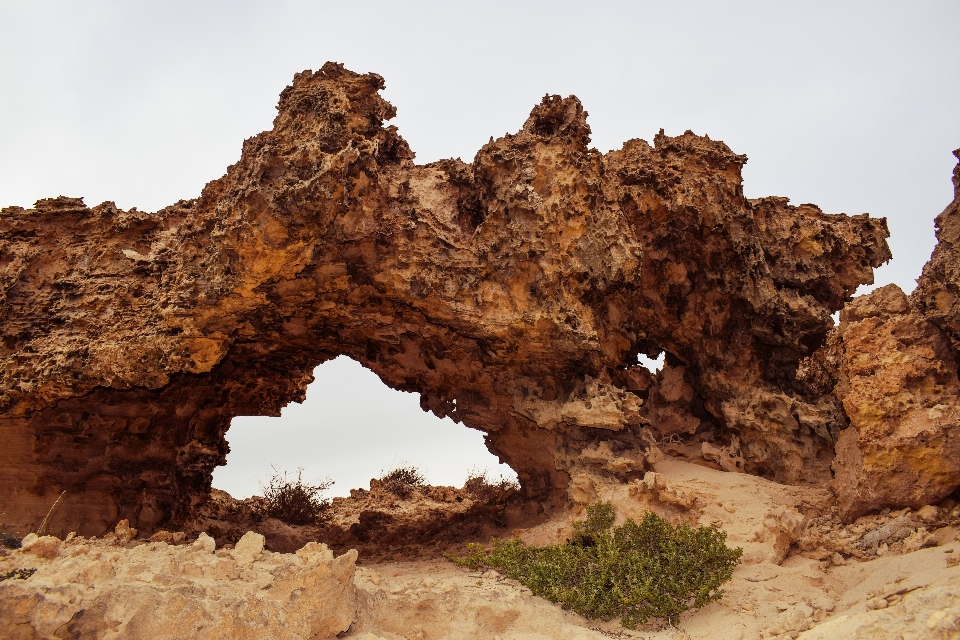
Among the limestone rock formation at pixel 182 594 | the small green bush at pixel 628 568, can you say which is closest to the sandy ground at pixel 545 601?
the limestone rock formation at pixel 182 594

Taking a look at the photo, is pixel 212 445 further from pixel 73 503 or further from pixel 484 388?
pixel 484 388

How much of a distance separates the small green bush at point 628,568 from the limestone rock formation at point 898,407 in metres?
1.59

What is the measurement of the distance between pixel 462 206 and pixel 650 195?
2780 mm

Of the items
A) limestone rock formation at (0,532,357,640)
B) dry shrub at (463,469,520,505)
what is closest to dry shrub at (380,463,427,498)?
dry shrub at (463,469,520,505)

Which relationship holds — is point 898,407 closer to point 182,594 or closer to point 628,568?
point 628,568

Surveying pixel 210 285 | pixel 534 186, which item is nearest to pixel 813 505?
pixel 534 186

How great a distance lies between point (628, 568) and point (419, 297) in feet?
11.9

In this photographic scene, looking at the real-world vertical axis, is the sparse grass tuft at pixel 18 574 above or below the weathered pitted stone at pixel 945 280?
below

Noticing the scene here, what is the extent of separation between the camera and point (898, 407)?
5738mm

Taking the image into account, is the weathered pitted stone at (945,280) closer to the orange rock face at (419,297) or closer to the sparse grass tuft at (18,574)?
the orange rock face at (419,297)

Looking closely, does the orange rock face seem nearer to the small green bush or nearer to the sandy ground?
the small green bush

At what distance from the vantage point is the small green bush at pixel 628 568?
5.05 meters

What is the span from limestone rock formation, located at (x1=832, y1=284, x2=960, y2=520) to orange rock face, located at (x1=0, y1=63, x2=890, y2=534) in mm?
2395

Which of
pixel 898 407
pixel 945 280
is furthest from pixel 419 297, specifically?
pixel 945 280
